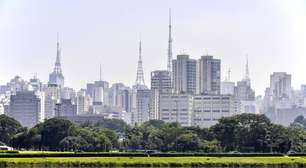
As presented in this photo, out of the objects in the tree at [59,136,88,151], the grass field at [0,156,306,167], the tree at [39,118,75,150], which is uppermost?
the tree at [39,118,75,150]

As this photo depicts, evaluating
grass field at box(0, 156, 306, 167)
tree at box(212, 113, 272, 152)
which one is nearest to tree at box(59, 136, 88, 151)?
tree at box(212, 113, 272, 152)

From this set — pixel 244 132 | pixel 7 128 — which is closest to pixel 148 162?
pixel 244 132

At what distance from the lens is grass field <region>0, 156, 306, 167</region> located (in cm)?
8919

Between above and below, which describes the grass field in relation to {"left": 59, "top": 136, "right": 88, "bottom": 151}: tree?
below

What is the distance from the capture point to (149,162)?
92688mm

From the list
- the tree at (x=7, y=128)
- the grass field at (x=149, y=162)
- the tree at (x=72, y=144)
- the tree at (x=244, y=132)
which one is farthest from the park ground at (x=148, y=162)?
the tree at (x=7, y=128)

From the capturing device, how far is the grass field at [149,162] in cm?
8919

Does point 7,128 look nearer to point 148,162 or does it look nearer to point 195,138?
point 195,138

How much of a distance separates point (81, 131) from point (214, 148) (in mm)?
22837

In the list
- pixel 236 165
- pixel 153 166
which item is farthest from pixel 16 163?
pixel 236 165

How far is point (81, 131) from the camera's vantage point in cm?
15338

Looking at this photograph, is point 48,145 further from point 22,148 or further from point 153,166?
point 153,166

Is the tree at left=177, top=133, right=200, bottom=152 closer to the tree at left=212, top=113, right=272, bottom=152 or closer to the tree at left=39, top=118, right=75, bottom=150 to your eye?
the tree at left=212, top=113, right=272, bottom=152

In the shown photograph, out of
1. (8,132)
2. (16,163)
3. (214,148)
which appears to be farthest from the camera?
(8,132)
